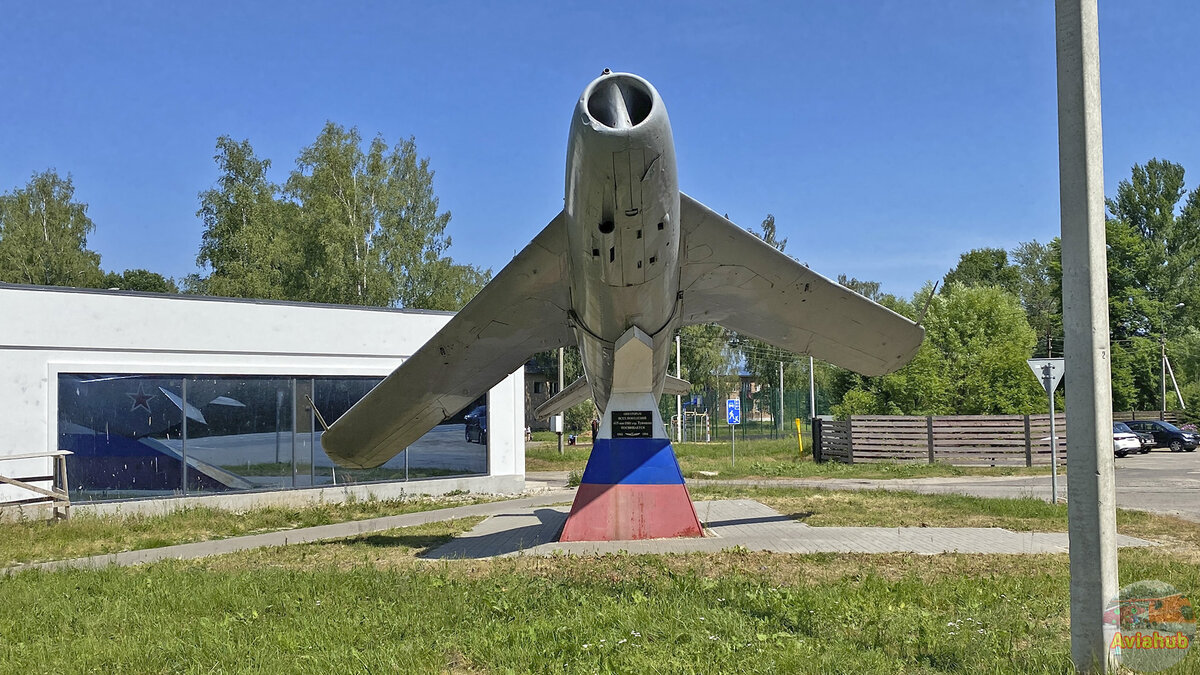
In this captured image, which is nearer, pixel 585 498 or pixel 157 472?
pixel 585 498

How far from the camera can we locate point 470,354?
10.8 metres

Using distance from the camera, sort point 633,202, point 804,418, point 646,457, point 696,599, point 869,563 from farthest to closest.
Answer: point 804,418, point 646,457, point 869,563, point 633,202, point 696,599

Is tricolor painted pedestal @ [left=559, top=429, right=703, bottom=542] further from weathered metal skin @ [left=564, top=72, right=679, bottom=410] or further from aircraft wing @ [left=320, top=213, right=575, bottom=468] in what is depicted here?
aircraft wing @ [left=320, top=213, right=575, bottom=468]

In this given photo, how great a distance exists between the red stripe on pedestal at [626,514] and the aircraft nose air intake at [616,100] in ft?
17.0

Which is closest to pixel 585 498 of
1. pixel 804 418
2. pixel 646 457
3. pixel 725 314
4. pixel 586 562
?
pixel 646 457

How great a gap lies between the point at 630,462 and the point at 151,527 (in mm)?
8760

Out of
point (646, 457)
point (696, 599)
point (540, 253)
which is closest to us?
point (696, 599)

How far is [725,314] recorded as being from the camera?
11.0 m

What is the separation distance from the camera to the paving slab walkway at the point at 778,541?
31.4 ft

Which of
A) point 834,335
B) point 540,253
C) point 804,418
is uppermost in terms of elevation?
point 540,253

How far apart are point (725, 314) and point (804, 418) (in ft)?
139

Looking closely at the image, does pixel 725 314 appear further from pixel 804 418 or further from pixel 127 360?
pixel 804 418

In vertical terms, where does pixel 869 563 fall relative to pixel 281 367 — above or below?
below

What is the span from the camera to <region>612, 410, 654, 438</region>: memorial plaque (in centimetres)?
1036
